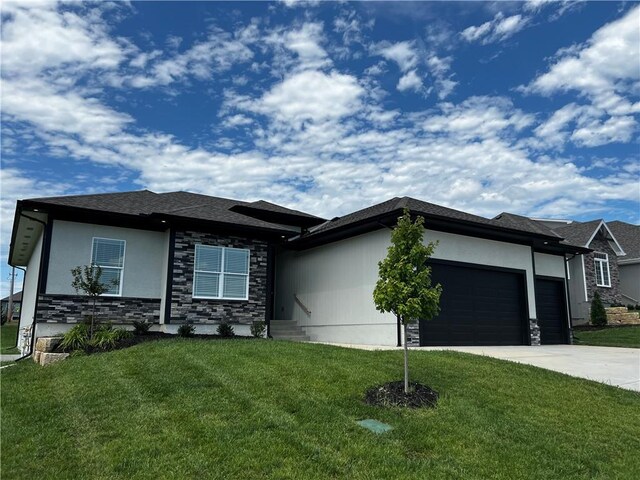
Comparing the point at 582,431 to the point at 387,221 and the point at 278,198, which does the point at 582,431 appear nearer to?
the point at 387,221

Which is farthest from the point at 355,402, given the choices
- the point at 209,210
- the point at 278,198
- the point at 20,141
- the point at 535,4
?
the point at 278,198

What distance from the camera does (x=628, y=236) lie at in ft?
104

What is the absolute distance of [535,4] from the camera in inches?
500

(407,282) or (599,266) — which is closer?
(407,282)

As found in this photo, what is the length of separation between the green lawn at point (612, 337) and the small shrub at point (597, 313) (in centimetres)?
104

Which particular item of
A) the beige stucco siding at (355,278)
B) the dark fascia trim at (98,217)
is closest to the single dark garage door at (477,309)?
the beige stucco siding at (355,278)

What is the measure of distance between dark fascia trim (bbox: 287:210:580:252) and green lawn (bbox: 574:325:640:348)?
13.4 ft

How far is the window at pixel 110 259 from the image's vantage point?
45.1 ft

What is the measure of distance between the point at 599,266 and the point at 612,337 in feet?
28.6

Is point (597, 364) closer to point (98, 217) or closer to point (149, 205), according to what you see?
point (149, 205)

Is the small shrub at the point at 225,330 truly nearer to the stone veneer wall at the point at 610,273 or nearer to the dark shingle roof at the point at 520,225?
the dark shingle roof at the point at 520,225

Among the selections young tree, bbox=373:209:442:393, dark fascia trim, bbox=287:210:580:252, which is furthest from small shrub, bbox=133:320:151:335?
young tree, bbox=373:209:442:393

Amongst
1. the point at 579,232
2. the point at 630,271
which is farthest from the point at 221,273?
the point at 630,271

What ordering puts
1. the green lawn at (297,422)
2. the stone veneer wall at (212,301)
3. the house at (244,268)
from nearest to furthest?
the green lawn at (297,422), the house at (244,268), the stone veneer wall at (212,301)
